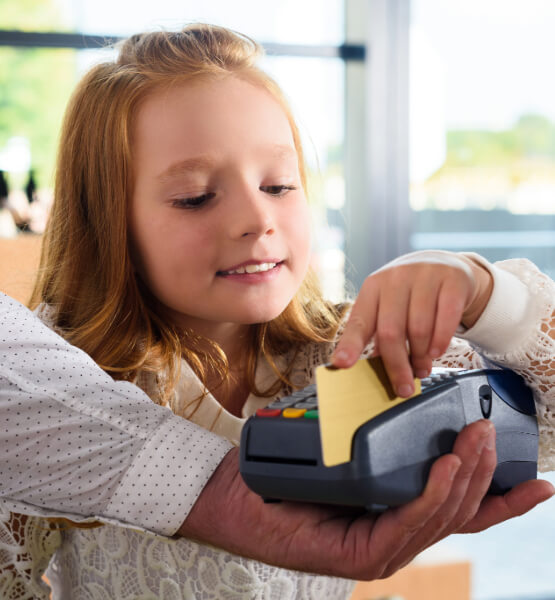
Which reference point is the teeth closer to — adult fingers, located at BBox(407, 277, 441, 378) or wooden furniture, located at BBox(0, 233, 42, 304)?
adult fingers, located at BBox(407, 277, 441, 378)

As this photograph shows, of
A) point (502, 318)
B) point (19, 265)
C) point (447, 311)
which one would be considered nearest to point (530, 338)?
point (502, 318)

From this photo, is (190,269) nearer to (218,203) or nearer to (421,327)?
(218,203)

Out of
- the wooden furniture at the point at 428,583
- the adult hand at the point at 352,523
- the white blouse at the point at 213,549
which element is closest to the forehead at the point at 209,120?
the white blouse at the point at 213,549

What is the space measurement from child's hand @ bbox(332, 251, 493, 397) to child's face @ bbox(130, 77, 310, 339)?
22cm

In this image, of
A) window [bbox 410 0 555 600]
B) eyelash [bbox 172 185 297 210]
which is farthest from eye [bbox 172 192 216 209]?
window [bbox 410 0 555 600]

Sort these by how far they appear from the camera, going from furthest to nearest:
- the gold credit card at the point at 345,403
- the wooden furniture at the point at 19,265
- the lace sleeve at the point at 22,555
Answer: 1. the wooden furniture at the point at 19,265
2. the lace sleeve at the point at 22,555
3. the gold credit card at the point at 345,403

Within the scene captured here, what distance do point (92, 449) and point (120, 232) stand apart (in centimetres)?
32

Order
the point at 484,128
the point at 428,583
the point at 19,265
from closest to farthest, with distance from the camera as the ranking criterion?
the point at 19,265 → the point at 428,583 → the point at 484,128

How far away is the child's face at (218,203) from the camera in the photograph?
2.14ft

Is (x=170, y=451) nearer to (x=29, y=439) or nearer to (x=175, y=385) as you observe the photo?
(x=29, y=439)

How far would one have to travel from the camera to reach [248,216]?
2.12ft

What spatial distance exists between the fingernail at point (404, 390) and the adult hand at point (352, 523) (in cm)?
4

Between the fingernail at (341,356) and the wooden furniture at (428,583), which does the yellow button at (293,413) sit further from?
the wooden furniture at (428,583)

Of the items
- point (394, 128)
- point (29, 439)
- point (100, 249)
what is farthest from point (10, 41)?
point (29, 439)
